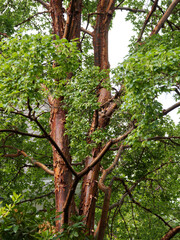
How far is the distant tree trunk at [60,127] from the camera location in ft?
24.9

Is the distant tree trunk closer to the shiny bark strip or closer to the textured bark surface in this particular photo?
the textured bark surface

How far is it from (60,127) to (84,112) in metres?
1.73

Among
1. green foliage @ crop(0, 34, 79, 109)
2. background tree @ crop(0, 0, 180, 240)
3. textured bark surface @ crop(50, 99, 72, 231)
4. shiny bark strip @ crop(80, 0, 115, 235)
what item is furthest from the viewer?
shiny bark strip @ crop(80, 0, 115, 235)

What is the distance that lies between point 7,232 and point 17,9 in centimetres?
1003

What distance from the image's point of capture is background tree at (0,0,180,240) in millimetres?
4547

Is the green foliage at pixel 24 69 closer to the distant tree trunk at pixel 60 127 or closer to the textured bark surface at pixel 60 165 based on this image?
the distant tree trunk at pixel 60 127

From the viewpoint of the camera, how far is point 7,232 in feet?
11.9

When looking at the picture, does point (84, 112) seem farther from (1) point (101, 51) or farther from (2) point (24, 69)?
(1) point (101, 51)

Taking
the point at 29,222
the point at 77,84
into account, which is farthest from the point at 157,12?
the point at 29,222

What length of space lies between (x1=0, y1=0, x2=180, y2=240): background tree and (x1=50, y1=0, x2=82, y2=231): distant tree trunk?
0.03m

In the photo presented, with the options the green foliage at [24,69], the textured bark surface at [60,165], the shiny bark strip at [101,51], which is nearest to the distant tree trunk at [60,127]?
the textured bark surface at [60,165]

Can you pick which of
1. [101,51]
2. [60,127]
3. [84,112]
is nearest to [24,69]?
[84,112]

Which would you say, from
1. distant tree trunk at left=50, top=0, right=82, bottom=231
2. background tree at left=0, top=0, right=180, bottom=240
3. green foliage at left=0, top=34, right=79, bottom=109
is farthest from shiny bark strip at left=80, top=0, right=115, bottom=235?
green foliage at left=0, top=34, right=79, bottom=109

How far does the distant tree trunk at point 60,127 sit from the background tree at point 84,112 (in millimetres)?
25
